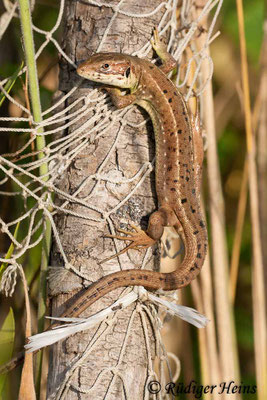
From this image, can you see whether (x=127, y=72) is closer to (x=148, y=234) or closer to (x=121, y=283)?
(x=148, y=234)

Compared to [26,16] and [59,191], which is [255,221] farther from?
[26,16]

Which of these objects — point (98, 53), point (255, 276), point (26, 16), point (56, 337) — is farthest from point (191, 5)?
point (56, 337)

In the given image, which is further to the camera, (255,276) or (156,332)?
(255,276)

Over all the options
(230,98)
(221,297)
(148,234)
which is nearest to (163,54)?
(148,234)

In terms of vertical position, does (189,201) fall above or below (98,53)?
below

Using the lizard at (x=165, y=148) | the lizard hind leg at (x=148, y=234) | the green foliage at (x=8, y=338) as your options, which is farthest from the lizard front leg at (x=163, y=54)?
the green foliage at (x=8, y=338)

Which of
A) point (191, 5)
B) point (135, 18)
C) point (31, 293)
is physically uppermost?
point (191, 5)
